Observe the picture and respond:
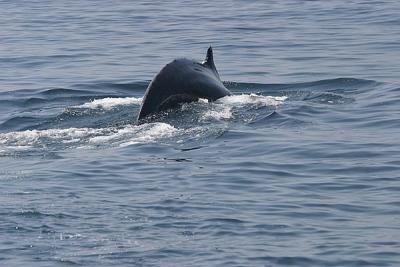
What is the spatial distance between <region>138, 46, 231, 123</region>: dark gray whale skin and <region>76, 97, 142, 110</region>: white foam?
5.15ft

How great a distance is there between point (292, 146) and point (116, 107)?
4.33 metres

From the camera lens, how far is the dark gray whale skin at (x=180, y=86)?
1953 centimetres

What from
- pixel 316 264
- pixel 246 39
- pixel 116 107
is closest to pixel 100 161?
pixel 116 107

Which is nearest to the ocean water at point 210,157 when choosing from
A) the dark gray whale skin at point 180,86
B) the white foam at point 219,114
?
the white foam at point 219,114

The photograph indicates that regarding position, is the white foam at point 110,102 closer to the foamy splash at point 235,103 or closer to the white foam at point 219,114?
the foamy splash at point 235,103

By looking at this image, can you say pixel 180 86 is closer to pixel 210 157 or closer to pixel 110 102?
pixel 110 102

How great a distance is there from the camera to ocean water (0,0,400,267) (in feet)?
42.6

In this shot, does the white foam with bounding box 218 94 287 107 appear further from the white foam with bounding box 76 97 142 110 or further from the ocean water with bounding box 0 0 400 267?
the white foam with bounding box 76 97 142 110

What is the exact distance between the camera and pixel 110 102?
21938mm

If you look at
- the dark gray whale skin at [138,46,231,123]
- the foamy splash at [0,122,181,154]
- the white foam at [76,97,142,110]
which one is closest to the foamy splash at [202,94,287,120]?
the dark gray whale skin at [138,46,231,123]

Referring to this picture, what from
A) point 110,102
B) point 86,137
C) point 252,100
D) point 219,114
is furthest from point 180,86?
point 110,102

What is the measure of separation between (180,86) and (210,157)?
3.06 m

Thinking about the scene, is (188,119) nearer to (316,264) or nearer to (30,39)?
(316,264)

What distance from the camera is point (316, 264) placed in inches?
482
